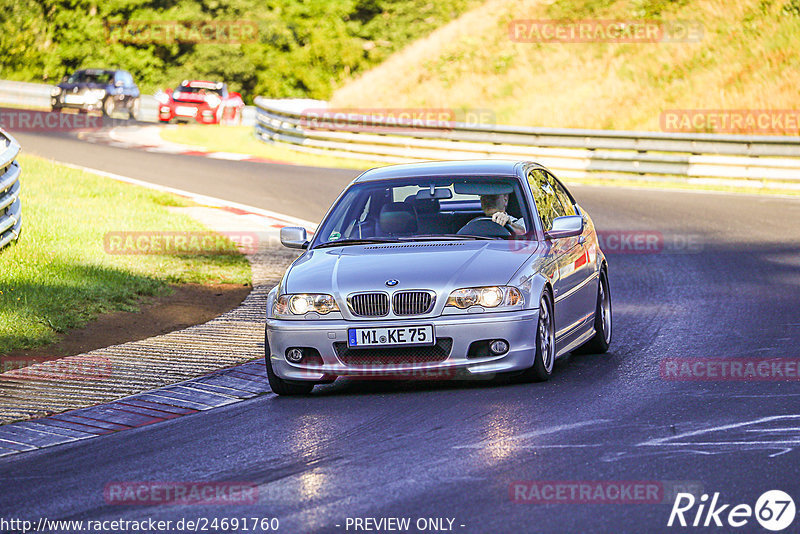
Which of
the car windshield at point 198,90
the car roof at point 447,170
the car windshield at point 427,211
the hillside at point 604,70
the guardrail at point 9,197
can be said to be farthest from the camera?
the car windshield at point 198,90

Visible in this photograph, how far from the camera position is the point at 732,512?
5.34 m

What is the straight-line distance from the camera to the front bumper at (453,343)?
8219mm

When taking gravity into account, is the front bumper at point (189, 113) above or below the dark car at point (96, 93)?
below

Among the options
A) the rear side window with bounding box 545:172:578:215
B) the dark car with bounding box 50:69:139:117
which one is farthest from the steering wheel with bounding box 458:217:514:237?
the dark car with bounding box 50:69:139:117

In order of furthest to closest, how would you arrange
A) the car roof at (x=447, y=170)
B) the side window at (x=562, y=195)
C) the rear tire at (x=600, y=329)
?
1. the side window at (x=562, y=195)
2. the rear tire at (x=600, y=329)
3. the car roof at (x=447, y=170)

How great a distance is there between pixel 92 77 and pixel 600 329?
37.0 meters

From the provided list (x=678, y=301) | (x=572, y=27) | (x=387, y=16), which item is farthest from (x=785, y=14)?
(x=387, y=16)

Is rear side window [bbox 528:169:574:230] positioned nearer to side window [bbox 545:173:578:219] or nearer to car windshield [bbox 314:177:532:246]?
side window [bbox 545:173:578:219]

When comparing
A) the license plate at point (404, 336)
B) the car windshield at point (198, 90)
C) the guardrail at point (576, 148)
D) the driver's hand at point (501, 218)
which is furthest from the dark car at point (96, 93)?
the license plate at point (404, 336)

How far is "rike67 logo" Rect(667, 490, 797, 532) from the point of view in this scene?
205 inches

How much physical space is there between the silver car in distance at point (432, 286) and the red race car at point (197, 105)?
35.2m

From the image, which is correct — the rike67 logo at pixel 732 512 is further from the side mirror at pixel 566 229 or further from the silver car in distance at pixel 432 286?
the side mirror at pixel 566 229

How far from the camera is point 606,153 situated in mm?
26797

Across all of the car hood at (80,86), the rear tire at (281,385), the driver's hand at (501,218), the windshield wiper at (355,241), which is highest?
the driver's hand at (501,218)
